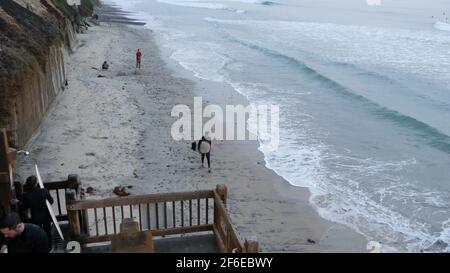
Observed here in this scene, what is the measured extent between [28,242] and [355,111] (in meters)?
20.4

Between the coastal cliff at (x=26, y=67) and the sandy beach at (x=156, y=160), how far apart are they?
885 millimetres

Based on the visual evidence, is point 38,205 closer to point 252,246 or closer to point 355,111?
point 252,246

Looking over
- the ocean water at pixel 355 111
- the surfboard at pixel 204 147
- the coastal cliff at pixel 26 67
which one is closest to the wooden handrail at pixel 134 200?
the coastal cliff at pixel 26 67

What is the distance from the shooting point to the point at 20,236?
16.4 ft

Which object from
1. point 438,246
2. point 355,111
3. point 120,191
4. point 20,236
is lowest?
point 438,246

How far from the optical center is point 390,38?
52.8 metres

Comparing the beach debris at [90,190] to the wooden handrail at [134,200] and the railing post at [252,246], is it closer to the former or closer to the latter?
the wooden handrail at [134,200]

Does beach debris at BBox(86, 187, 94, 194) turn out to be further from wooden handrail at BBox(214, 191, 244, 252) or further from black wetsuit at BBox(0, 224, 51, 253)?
black wetsuit at BBox(0, 224, 51, 253)

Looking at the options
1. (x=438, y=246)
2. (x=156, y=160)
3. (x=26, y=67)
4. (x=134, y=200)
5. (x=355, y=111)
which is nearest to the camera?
(x=134, y=200)

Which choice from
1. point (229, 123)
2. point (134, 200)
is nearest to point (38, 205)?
point (134, 200)

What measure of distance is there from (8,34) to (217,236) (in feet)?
39.8

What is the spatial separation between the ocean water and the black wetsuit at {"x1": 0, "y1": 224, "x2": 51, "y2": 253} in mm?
7762

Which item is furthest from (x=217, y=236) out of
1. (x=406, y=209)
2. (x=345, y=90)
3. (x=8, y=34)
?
(x=345, y=90)
